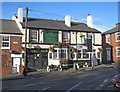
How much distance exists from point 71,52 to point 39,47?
5329 millimetres

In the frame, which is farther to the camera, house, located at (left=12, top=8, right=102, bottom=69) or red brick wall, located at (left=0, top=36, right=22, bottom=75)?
house, located at (left=12, top=8, right=102, bottom=69)

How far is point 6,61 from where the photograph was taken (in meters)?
33.7

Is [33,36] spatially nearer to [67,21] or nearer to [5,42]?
[5,42]

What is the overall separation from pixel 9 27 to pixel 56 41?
7.20 meters

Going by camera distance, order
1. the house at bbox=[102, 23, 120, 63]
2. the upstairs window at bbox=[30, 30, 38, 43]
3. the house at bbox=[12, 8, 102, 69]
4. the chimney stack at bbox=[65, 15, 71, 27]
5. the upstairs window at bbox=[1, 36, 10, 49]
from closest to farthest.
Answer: the upstairs window at bbox=[1, 36, 10, 49], the upstairs window at bbox=[30, 30, 38, 43], the house at bbox=[12, 8, 102, 69], the chimney stack at bbox=[65, 15, 71, 27], the house at bbox=[102, 23, 120, 63]

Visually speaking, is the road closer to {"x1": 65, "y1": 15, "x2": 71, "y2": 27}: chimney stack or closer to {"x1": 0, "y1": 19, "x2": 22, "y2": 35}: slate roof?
{"x1": 0, "y1": 19, "x2": 22, "y2": 35}: slate roof

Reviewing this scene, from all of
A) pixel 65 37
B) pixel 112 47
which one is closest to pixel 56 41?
pixel 65 37

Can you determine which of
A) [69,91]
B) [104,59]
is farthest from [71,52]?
[69,91]

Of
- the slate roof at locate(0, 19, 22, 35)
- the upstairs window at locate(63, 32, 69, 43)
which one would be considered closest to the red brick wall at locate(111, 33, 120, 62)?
the upstairs window at locate(63, 32, 69, 43)

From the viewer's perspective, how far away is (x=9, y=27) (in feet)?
120

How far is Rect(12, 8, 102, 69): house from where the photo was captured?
121 ft

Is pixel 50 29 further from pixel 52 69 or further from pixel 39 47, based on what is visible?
pixel 52 69

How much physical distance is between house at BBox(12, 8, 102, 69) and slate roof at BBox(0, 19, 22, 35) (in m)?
0.67

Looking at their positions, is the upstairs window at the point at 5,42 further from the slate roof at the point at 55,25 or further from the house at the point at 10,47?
the slate roof at the point at 55,25
